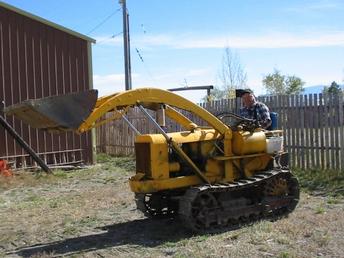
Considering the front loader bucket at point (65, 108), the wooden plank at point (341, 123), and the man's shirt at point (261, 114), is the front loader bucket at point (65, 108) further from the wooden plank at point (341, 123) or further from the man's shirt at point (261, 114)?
the wooden plank at point (341, 123)

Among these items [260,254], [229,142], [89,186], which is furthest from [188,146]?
[89,186]

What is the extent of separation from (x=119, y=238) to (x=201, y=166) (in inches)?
63.7

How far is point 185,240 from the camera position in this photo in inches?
287

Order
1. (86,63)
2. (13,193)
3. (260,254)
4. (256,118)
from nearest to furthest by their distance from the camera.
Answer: (260,254) → (256,118) → (13,193) → (86,63)

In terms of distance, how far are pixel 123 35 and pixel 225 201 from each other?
20.2 metres

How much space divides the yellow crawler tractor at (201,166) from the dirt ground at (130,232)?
0.97ft

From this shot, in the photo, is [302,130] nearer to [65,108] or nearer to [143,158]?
[143,158]

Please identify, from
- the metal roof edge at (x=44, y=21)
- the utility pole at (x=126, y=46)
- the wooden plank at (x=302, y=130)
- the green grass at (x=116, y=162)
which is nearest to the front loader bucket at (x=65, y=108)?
the wooden plank at (x=302, y=130)

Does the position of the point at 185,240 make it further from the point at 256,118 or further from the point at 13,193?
the point at 13,193

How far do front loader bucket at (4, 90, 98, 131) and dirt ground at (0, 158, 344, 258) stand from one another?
64.5 inches

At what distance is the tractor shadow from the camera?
7.22 meters

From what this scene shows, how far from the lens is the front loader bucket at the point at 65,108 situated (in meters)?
6.66

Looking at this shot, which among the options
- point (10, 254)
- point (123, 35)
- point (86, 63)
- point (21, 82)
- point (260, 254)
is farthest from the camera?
point (123, 35)

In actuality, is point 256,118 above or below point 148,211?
above
